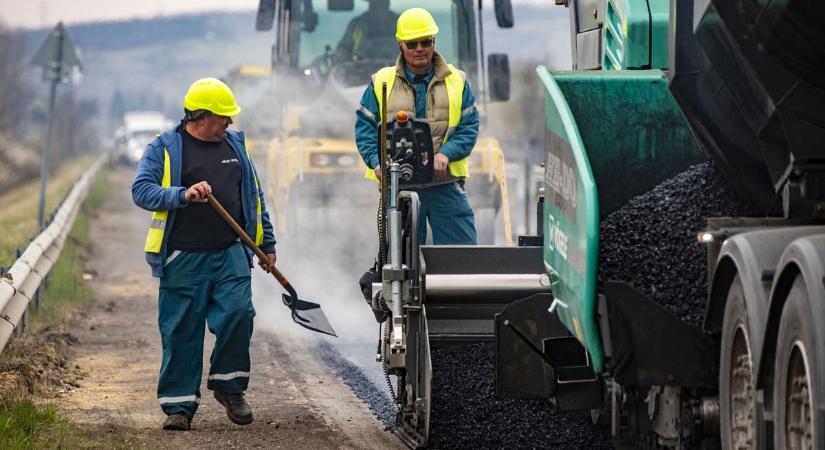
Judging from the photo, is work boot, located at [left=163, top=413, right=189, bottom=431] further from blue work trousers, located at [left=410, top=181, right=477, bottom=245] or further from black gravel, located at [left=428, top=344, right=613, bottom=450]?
blue work trousers, located at [left=410, top=181, right=477, bottom=245]

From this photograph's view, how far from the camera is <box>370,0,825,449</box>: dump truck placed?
4.79m

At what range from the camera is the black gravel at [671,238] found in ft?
18.6

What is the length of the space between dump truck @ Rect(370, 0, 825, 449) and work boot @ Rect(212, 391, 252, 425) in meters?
0.89

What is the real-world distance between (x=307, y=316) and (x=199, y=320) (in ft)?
2.54

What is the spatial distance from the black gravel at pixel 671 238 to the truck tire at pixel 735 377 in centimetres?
33

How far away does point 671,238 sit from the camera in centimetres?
593

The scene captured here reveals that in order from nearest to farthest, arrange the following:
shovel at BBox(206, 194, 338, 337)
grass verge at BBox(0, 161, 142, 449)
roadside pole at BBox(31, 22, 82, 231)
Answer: grass verge at BBox(0, 161, 142, 449) → shovel at BBox(206, 194, 338, 337) → roadside pole at BBox(31, 22, 82, 231)

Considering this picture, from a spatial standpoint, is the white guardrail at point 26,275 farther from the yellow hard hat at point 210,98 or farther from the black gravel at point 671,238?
the black gravel at point 671,238

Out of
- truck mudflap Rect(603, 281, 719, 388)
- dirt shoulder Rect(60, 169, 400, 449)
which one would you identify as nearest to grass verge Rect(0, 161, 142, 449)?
dirt shoulder Rect(60, 169, 400, 449)

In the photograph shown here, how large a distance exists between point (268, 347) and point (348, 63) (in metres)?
4.54

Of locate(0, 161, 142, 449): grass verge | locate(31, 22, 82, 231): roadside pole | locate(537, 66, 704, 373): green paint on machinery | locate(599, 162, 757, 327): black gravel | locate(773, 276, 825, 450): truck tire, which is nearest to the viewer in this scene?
locate(773, 276, 825, 450): truck tire

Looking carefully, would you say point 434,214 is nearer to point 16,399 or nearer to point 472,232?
point 472,232

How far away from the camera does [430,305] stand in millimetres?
7461

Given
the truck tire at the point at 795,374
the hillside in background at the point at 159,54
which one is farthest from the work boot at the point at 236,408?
the hillside in background at the point at 159,54
